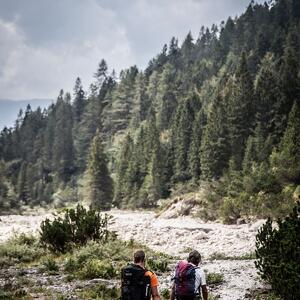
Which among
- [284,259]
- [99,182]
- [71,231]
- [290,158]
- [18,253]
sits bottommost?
[18,253]

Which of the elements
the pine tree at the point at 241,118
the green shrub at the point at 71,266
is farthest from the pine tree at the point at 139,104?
the green shrub at the point at 71,266

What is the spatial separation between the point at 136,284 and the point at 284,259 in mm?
4572

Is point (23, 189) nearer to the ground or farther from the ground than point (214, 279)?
farther from the ground

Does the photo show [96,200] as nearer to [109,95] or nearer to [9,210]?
[9,210]

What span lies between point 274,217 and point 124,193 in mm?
47505

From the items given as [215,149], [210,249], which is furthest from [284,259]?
[215,149]

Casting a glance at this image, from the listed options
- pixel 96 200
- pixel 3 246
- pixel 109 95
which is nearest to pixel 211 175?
pixel 96 200

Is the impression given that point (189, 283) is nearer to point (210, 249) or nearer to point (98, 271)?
point (98, 271)

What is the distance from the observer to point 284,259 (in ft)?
34.8

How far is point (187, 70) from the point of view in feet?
447

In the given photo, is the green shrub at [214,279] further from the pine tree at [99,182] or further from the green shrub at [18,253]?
the pine tree at [99,182]

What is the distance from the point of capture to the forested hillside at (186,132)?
48812mm

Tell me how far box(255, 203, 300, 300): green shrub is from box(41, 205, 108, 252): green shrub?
9.60 m

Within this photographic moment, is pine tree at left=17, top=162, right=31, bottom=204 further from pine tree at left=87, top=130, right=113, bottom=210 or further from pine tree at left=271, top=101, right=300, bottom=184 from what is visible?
pine tree at left=271, top=101, right=300, bottom=184
